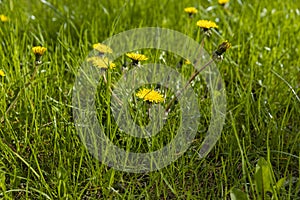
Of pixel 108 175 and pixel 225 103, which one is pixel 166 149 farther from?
pixel 225 103

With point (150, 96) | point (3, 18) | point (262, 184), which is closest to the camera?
point (262, 184)

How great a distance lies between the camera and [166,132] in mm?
1447

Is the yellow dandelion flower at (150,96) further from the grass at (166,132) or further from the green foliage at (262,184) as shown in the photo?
the green foliage at (262,184)

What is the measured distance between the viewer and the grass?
4.28 feet

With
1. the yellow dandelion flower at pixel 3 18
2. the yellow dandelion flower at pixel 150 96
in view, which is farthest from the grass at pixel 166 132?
the yellow dandelion flower at pixel 150 96

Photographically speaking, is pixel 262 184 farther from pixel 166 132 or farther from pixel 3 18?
pixel 3 18

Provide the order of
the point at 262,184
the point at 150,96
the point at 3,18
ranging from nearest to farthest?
the point at 262,184 < the point at 150,96 < the point at 3,18

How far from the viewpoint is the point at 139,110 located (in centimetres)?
142

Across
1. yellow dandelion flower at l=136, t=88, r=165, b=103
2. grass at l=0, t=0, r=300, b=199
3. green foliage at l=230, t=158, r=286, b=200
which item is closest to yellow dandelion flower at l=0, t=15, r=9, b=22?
grass at l=0, t=0, r=300, b=199

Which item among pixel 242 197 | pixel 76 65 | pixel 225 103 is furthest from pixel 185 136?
pixel 76 65

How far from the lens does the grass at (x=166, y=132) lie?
130cm

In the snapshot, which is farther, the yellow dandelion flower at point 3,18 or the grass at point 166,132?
the yellow dandelion flower at point 3,18

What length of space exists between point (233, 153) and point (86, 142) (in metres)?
0.43

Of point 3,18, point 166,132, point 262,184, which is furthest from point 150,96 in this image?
point 3,18
